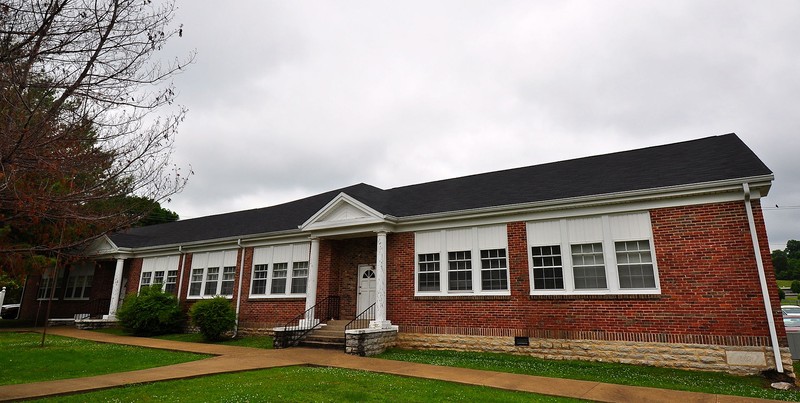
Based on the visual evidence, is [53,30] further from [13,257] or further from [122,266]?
[122,266]

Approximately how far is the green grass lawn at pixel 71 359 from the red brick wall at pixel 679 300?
887 cm

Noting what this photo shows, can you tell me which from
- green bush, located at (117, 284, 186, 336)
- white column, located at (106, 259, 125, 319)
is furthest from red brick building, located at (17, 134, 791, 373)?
white column, located at (106, 259, 125, 319)

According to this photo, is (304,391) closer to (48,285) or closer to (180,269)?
(180,269)

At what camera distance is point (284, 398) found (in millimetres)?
7059

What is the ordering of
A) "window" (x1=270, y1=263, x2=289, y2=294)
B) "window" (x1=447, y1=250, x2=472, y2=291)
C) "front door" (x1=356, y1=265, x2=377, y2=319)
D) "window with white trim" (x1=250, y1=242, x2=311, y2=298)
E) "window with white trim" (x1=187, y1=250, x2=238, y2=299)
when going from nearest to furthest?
"window" (x1=447, y1=250, x2=472, y2=291) → "front door" (x1=356, y1=265, x2=377, y2=319) → "window with white trim" (x1=250, y1=242, x2=311, y2=298) → "window" (x1=270, y1=263, x2=289, y2=294) → "window with white trim" (x1=187, y1=250, x2=238, y2=299)

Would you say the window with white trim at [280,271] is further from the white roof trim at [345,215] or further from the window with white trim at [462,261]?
the window with white trim at [462,261]

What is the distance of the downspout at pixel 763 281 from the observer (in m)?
9.49

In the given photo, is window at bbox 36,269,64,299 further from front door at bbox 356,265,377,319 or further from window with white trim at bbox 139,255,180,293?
front door at bbox 356,265,377,319

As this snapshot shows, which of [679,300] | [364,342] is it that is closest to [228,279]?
[364,342]

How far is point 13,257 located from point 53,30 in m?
4.25

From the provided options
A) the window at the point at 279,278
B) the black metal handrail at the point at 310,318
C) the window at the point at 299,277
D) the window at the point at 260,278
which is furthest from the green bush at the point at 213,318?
the window at the point at 299,277

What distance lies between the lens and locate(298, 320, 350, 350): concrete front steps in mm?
14227

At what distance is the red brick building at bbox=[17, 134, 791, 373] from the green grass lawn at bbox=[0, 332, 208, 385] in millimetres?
5154

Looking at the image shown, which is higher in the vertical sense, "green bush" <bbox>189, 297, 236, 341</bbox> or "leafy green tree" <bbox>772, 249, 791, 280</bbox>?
"leafy green tree" <bbox>772, 249, 791, 280</bbox>
